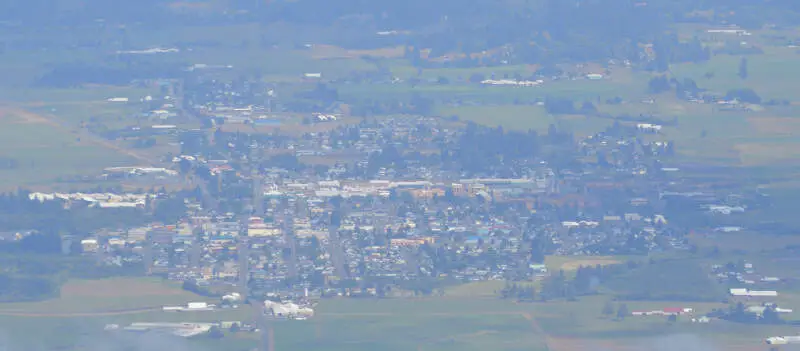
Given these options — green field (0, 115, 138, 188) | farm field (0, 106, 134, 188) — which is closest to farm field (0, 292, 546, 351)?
green field (0, 115, 138, 188)

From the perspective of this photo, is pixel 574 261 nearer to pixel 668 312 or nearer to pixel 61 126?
pixel 668 312

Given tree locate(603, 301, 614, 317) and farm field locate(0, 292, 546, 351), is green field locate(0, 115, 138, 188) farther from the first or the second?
tree locate(603, 301, 614, 317)

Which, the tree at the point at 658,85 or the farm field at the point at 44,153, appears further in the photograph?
the tree at the point at 658,85

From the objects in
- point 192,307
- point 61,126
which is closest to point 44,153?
point 61,126

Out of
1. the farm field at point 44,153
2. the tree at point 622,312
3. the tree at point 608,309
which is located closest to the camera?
the tree at point 622,312

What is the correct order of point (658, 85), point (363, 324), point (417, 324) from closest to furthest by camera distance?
point (363, 324) < point (417, 324) < point (658, 85)

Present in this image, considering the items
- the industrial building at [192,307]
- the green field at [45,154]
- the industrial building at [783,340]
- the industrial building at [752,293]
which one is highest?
the green field at [45,154]

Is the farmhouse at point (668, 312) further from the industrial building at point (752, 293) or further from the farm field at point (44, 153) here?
the farm field at point (44, 153)

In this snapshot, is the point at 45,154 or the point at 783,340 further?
the point at 45,154

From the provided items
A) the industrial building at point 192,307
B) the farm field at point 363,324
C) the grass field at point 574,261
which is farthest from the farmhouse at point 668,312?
the industrial building at point 192,307
